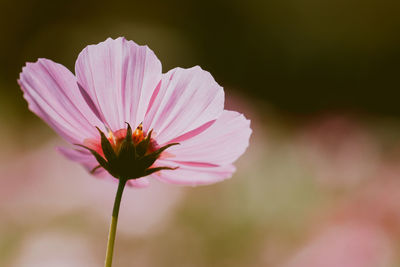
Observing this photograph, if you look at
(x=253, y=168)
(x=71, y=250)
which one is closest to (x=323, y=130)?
(x=253, y=168)

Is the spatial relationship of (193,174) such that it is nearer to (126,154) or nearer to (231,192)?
(126,154)

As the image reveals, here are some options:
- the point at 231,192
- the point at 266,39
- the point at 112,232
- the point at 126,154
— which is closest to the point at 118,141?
the point at 126,154

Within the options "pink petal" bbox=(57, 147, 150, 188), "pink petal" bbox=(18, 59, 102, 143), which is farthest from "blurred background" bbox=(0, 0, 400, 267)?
"pink petal" bbox=(18, 59, 102, 143)

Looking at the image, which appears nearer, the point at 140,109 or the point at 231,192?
the point at 140,109

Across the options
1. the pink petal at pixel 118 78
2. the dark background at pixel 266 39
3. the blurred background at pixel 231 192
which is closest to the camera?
the pink petal at pixel 118 78

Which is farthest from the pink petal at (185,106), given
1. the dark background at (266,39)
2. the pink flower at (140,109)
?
the dark background at (266,39)

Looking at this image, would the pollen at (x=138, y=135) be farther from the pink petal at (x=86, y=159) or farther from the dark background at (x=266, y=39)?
the dark background at (x=266, y=39)

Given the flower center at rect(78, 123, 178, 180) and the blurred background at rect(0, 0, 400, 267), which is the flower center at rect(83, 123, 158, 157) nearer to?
the flower center at rect(78, 123, 178, 180)
